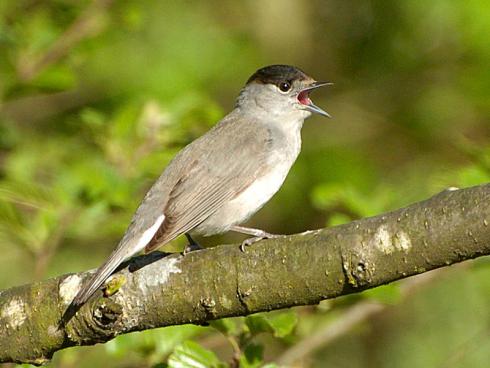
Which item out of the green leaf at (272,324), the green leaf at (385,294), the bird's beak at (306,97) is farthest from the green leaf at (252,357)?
the bird's beak at (306,97)

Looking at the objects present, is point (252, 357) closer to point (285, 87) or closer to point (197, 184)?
point (197, 184)

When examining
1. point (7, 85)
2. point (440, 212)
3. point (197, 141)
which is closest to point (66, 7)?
point (7, 85)

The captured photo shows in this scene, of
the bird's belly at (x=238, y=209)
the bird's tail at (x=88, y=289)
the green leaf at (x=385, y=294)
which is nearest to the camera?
the bird's tail at (x=88, y=289)

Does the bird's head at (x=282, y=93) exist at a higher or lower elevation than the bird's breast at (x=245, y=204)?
higher

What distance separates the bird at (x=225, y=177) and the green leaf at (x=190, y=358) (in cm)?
63

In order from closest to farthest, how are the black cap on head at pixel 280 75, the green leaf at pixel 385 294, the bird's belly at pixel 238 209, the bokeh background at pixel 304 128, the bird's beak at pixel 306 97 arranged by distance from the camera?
1. the green leaf at pixel 385 294
2. the bird's belly at pixel 238 209
3. the bokeh background at pixel 304 128
4. the bird's beak at pixel 306 97
5. the black cap on head at pixel 280 75

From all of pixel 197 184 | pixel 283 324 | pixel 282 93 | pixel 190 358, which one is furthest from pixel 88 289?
pixel 282 93

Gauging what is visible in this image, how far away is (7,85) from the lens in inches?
233

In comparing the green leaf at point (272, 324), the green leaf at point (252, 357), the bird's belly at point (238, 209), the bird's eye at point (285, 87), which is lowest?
the green leaf at point (252, 357)

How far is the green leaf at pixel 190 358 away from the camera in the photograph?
3777 mm

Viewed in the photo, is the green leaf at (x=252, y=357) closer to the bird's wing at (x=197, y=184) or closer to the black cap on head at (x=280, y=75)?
the bird's wing at (x=197, y=184)

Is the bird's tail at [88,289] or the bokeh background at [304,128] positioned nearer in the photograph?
the bird's tail at [88,289]

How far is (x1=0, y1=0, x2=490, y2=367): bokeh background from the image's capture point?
17.8 ft

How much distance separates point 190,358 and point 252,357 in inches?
10.7
